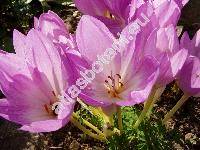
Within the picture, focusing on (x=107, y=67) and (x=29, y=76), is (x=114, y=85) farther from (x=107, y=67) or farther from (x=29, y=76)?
(x=29, y=76)

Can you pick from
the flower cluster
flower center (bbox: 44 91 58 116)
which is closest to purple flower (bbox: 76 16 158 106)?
the flower cluster

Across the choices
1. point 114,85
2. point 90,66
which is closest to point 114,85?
point 114,85

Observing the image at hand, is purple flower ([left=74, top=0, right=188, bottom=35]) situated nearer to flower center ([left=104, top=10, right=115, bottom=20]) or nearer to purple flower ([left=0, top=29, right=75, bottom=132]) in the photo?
flower center ([left=104, top=10, right=115, bottom=20])

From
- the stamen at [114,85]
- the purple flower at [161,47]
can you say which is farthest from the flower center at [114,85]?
the purple flower at [161,47]

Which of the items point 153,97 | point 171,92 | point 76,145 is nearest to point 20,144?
Result: point 76,145

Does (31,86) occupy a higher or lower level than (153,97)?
higher

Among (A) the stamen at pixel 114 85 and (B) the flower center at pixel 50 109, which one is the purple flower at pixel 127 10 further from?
(B) the flower center at pixel 50 109

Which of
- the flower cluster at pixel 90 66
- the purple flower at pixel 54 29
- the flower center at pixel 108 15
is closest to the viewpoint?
the flower cluster at pixel 90 66

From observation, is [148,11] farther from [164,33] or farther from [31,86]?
[31,86]

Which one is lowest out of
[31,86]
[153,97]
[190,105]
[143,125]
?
[190,105]
